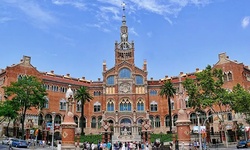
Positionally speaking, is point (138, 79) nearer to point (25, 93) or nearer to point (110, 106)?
point (110, 106)

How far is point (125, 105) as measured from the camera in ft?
262

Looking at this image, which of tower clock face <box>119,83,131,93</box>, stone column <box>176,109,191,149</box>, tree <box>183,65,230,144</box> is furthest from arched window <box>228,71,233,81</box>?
stone column <box>176,109,191,149</box>

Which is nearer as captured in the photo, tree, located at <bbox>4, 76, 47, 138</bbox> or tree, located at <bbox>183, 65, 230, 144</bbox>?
tree, located at <bbox>183, 65, 230, 144</bbox>

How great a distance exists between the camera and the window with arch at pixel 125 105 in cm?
7944

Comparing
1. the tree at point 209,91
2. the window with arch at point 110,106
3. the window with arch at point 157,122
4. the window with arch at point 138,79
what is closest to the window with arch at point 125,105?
the window with arch at point 110,106

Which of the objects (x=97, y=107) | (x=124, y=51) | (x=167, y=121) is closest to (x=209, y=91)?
(x=167, y=121)

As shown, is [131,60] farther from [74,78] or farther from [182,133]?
[182,133]

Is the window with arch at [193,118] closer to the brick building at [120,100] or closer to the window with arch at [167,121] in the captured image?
the brick building at [120,100]

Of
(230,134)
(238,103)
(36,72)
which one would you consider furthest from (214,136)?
(36,72)

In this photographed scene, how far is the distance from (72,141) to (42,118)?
44.9 m

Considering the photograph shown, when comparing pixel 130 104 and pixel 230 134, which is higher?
pixel 130 104

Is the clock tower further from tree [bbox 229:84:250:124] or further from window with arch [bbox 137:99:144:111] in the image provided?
tree [bbox 229:84:250:124]

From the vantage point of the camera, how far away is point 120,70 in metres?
82.5

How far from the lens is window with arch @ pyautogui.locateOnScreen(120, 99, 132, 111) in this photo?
261 feet
